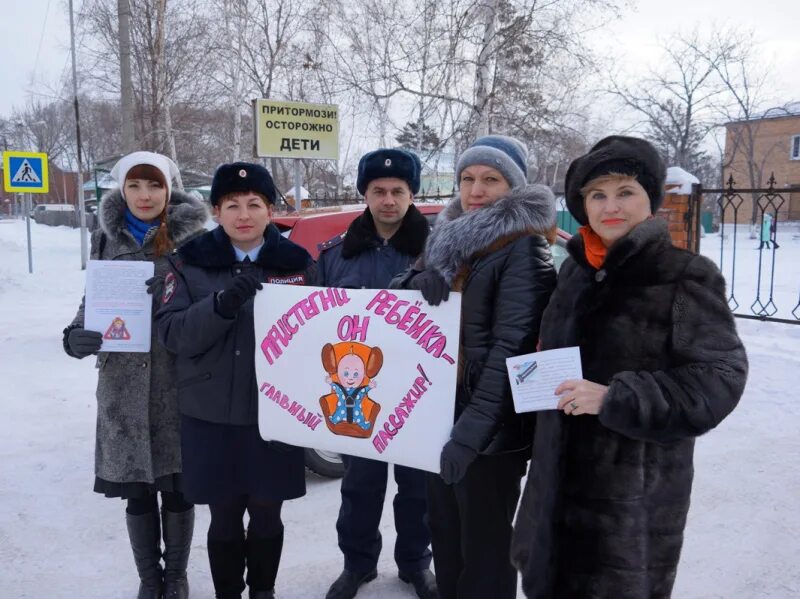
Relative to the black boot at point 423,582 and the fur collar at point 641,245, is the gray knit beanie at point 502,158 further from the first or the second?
the black boot at point 423,582

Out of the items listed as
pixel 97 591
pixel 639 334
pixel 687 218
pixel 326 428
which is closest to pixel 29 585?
pixel 97 591

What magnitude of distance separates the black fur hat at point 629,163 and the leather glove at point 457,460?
0.90 m

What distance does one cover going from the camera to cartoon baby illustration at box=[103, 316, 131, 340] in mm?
2613

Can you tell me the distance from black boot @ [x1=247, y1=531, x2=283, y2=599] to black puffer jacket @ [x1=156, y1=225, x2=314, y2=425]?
527mm

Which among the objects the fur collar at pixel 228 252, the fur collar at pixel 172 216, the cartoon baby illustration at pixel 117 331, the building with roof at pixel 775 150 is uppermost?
the building with roof at pixel 775 150

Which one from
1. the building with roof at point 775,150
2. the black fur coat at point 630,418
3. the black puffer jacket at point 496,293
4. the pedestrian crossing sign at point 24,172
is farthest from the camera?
the building with roof at point 775,150

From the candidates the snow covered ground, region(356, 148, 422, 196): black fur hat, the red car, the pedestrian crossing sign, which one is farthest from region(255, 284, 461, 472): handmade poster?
the pedestrian crossing sign

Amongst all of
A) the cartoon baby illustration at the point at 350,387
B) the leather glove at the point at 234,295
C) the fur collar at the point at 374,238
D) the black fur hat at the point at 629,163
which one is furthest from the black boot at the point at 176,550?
the black fur hat at the point at 629,163

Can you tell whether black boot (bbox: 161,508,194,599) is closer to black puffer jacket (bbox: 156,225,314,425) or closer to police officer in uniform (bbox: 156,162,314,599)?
police officer in uniform (bbox: 156,162,314,599)

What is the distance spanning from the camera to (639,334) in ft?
A: 5.68

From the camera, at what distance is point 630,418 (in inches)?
65.6

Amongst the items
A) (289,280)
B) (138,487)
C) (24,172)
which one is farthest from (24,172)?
(289,280)

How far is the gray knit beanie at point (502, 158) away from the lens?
2.21 meters

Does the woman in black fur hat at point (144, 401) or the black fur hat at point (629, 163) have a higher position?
the black fur hat at point (629, 163)
